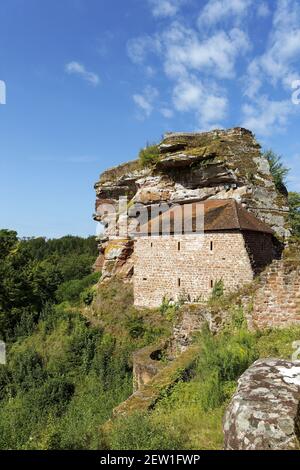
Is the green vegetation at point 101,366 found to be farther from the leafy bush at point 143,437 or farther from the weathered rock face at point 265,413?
the weathered rock face at point 265,413

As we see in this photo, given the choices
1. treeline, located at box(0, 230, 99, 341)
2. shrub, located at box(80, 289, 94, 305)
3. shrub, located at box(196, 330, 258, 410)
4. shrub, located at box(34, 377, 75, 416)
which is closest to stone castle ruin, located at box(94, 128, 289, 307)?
shrub, located at box(80, 289, 94, 305)

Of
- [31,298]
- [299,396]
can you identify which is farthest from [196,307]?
[31,298]

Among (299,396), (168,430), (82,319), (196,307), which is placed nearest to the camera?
(299,396)

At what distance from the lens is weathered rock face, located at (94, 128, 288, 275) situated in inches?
851

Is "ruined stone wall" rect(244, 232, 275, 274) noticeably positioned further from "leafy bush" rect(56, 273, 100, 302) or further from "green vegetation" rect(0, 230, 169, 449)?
"leafy bush" rect(56, 273, 100, 302)

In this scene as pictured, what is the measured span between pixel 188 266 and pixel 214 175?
20.1 feet

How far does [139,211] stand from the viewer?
2570cm

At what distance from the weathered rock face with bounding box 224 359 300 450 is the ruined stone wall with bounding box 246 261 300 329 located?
15.6 ft

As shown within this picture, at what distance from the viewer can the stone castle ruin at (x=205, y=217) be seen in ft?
60.5

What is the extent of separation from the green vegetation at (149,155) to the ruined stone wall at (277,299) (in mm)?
16059

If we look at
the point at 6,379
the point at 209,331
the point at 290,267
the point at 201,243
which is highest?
the point at 201,243

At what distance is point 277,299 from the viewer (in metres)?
9.58

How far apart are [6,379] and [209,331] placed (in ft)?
45.1
